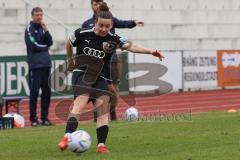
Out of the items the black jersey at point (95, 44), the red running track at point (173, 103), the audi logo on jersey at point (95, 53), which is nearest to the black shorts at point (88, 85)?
the black jersey at point (95, 44)

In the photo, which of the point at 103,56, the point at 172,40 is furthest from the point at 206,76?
the point at 103,56

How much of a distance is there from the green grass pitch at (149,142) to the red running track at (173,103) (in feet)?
14.4

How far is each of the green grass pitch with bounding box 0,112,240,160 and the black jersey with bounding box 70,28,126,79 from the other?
122 cm

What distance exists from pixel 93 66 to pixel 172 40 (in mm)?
21675

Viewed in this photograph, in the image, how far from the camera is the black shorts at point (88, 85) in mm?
9281

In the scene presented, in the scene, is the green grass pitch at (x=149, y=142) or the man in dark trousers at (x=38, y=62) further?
the man in dark trousers at (x=38, y=62)

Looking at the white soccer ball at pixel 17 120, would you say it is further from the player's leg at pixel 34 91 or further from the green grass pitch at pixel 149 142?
the green grass pitch at pixel 149 142

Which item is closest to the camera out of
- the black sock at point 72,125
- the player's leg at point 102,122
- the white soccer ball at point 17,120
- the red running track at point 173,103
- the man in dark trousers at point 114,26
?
the black sock at point 72,125

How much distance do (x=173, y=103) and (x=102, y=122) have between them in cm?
1318

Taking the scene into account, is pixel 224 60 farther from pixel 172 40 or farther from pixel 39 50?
pixel 39 50

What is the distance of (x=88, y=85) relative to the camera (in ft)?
30.5

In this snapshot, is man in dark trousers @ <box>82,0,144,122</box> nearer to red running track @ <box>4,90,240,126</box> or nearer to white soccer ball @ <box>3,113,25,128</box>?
white soccer ball @ <box>3,113,25,128</box>

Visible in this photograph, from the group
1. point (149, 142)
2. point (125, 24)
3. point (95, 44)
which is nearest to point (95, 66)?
point (95, 44)

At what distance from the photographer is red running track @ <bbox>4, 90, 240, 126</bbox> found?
19.4m
